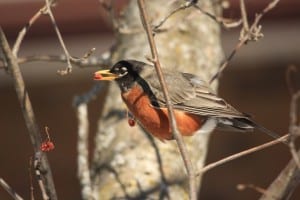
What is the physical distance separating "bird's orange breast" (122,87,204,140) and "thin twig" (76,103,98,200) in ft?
0.66

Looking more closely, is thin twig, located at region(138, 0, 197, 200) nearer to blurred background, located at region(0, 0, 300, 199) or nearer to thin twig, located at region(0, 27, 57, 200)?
thin twig, located at region(0, 27, 57, 200)

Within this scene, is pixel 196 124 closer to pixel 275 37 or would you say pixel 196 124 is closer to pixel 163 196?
pixel 163 196

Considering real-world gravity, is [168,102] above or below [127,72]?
above

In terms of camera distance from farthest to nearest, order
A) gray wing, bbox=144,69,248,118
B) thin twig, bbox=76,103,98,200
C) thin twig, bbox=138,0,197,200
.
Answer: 1. gray wing, bbox=144,69,248,118
2. thin twig, bbox=76,103,98,200
3. thin twig, bbox=138,0,197,200

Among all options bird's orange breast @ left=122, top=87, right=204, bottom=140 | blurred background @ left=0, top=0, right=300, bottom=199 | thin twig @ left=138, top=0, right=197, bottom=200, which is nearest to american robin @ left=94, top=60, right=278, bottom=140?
bird's orange breast @ left=122, top=87, right=204, bottom=140

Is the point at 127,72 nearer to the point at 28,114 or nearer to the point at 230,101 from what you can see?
the point at 28,114

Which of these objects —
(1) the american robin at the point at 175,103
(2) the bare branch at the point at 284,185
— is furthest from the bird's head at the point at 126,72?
(2) the bare branch at the point at 284,185

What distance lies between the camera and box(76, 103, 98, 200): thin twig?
308 centimetres

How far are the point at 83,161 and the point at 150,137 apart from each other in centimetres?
45

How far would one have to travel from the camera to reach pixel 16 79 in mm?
2438

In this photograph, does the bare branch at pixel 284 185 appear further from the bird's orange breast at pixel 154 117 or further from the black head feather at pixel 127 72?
the black head feather at pixel 127 72

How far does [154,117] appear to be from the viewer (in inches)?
133

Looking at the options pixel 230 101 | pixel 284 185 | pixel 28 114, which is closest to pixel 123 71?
pixel 28 114

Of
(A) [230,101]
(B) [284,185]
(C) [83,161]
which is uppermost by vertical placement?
(B) [284,185]
